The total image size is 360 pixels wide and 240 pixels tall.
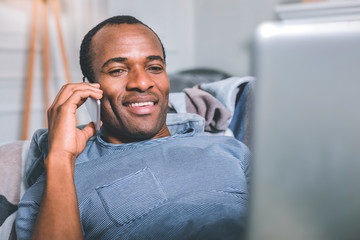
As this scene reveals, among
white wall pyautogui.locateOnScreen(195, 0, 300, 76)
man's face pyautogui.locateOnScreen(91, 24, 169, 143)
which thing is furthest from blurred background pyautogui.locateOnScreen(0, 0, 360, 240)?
white wall pyautogui.locateOnScreen(195, 0, 300, 76)

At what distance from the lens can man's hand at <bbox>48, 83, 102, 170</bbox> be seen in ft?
2.81

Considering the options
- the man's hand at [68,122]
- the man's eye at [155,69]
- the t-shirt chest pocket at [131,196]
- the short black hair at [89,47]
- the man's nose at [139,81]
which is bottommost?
the t-shirt chest pocket at [131,196]

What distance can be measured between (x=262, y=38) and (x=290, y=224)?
0.57 feet

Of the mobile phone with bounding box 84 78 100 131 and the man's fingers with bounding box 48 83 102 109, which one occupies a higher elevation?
the man's fingers with bounding box 48 83 102 109

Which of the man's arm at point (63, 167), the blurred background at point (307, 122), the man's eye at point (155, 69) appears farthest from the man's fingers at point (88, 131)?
the blurred background at point (307, 122)

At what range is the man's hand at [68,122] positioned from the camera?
86 centimetres

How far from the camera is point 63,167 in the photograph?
32.1 inches

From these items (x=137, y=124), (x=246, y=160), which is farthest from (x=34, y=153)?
(x=246, y=160)

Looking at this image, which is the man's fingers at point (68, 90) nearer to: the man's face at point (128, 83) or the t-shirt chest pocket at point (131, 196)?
the man's face at point (128, 83)

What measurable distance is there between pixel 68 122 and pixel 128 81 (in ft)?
0.82

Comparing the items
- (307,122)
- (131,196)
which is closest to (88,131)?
(131,196)

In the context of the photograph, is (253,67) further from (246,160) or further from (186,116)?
(186,116)

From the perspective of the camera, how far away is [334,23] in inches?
11.2

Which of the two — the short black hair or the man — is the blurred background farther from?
the short black hair
